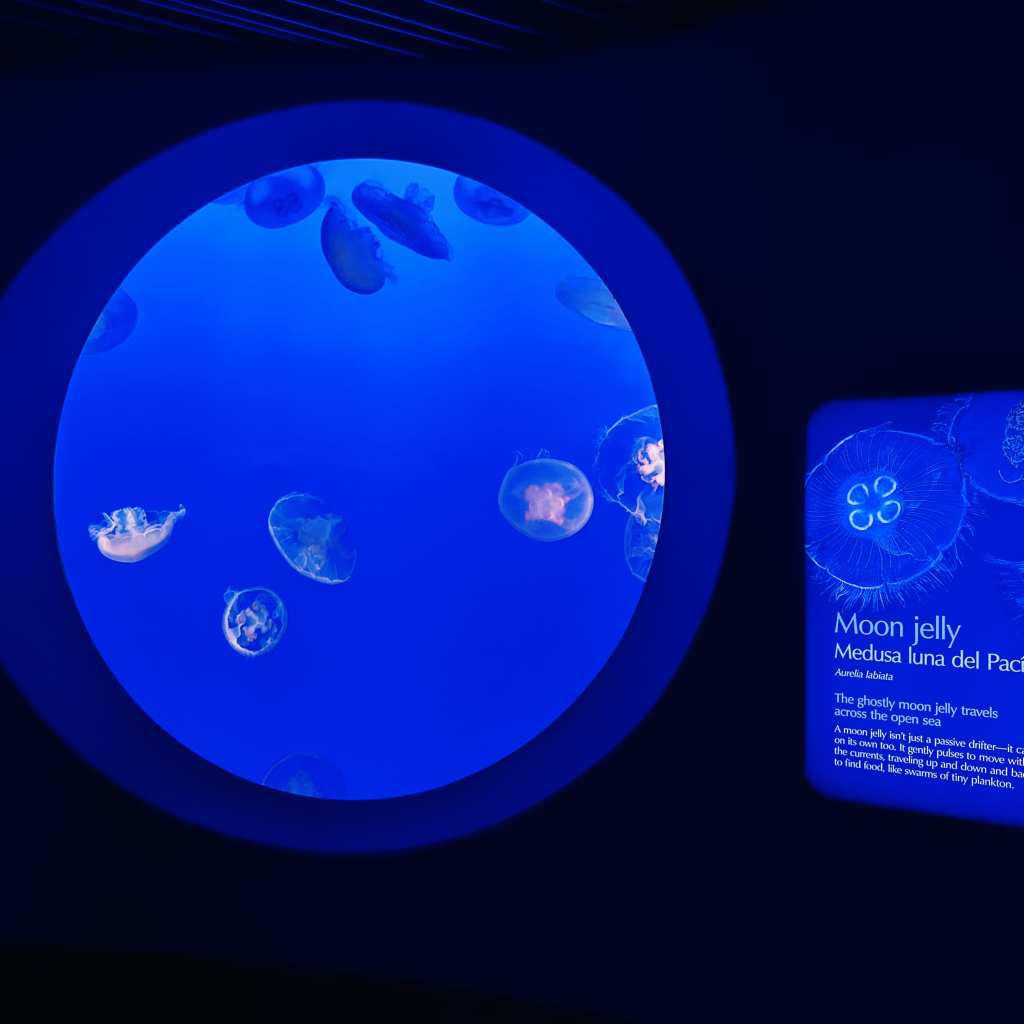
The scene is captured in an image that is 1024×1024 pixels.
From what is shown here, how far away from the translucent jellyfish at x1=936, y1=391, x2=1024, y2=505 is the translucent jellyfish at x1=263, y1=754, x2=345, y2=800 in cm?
382

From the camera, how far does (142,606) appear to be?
5.05 meters

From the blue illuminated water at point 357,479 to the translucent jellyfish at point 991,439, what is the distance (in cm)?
341

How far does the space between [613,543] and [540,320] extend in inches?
61.8

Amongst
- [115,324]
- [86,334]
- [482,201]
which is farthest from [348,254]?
[86,334]

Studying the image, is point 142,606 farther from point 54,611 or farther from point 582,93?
point 582,93

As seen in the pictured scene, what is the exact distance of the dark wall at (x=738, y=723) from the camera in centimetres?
200

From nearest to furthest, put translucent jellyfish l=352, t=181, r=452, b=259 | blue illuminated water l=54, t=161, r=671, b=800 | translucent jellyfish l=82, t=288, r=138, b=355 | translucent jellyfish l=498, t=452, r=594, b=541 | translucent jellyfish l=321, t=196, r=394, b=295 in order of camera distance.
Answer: translucent jellyfish l=352, t=181, r=452, b=259 < translucent jellyfish l=321, t=196, r=394, b=295 < translucent jellyfish l=498, t=452, r=594, b=541 < translucent jellyfish l=82, t=288, r=138, b=355 < blue illuminated water l=54, t=161, r=671, b=800

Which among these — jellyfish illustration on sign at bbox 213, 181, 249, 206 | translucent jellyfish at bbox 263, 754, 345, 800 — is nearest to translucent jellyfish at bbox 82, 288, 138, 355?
jellyfish illustration on sign at bbox 213, 181, 249, 206

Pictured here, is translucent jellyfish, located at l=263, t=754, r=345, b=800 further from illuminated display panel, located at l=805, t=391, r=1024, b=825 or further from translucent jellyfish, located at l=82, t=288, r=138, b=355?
illuminated display panel, located at l=805, t=391, r=1024, b=825

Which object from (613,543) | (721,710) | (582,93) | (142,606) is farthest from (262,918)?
(613,543)

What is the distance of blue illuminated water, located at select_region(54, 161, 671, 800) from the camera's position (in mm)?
5027

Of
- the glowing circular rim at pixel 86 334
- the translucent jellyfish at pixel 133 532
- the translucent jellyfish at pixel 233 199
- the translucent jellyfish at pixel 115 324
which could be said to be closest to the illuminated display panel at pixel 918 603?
the glowing circular rim at pixel 86 334

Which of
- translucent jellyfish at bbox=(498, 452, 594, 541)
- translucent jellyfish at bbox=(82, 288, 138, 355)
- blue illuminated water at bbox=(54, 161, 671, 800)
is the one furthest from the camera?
blue illuminated water at bbox=(54, 161, 671, 800)

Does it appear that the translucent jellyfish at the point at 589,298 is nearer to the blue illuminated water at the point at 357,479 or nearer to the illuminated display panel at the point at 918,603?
the blue illuminated water at the point at 357,479
